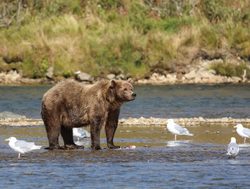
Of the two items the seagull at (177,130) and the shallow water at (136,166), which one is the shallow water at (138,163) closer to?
the shallow water at (136,166)

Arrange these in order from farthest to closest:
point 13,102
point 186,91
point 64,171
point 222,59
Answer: point 222,59
point 186,91
point 13,102
point 64,171

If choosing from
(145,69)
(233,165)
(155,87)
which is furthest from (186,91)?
(233,165)

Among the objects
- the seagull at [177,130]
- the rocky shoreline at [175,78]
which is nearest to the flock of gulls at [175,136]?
the seagull at [177,130]

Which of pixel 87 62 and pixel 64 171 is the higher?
pixel 64 171

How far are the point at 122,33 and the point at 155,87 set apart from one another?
15.9 ft

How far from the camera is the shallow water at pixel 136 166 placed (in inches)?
561

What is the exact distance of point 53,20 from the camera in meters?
44.5

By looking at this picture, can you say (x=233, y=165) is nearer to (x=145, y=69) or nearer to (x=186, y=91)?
(x=186, y=91)

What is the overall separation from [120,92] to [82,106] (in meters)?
0.78

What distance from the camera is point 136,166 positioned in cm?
1588

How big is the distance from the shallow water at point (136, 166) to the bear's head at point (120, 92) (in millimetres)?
1015

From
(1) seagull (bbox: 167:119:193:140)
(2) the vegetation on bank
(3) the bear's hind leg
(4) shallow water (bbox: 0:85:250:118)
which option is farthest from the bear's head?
(2) the vegetation on bank

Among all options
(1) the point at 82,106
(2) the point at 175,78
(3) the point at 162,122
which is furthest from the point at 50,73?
(1) the point at 82,106

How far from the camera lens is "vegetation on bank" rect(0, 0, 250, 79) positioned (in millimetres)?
40719
